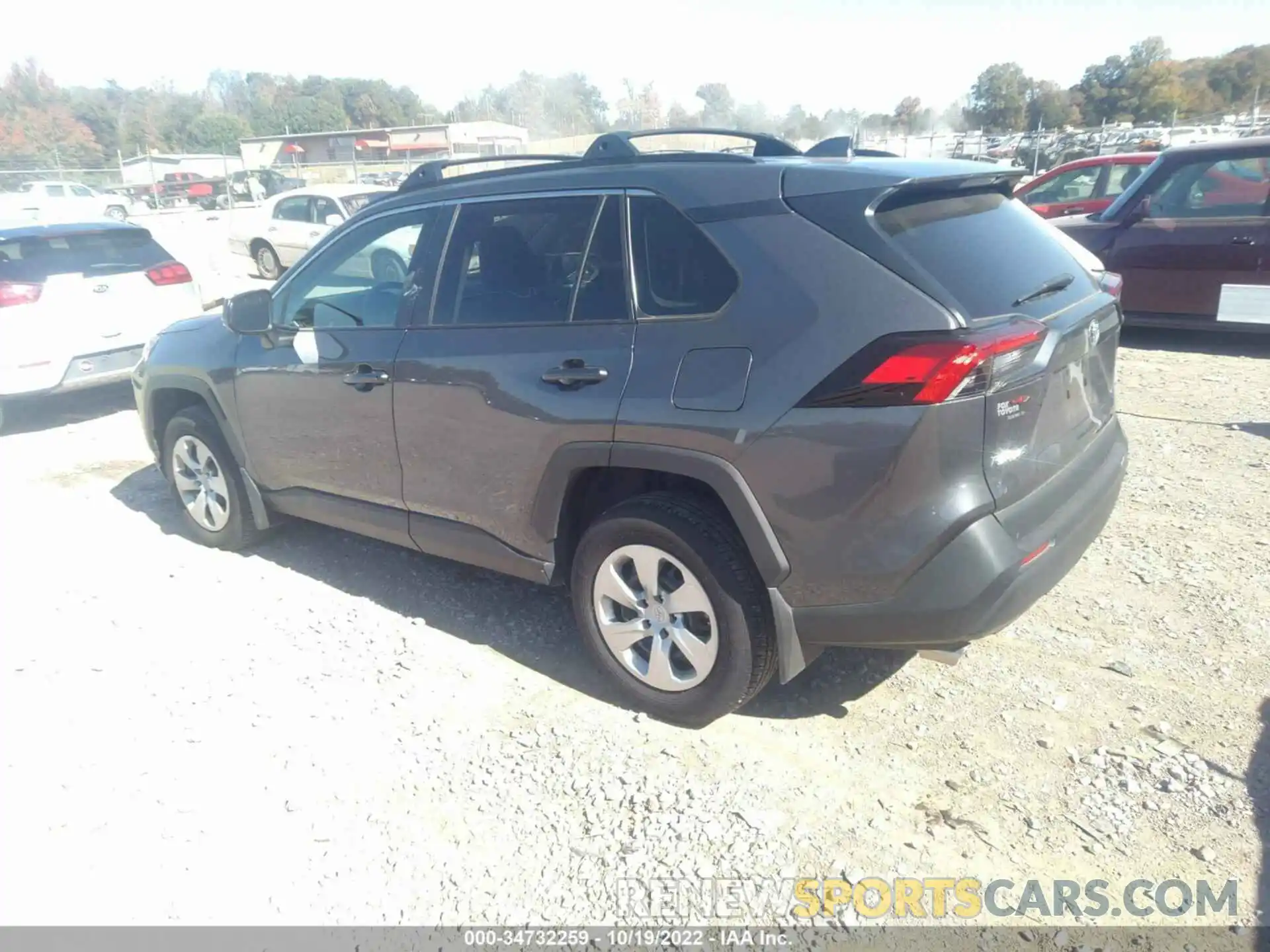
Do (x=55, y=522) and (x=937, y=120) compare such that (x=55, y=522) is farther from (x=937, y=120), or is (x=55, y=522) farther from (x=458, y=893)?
(x=937, y=120)

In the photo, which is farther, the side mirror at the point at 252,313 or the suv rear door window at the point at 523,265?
the side mirror at the point at 252,313

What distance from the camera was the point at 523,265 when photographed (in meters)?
3.54

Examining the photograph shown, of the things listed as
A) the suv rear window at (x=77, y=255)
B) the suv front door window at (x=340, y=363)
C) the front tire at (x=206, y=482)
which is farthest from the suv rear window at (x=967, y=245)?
the suv rear window at (x=77, y=255)

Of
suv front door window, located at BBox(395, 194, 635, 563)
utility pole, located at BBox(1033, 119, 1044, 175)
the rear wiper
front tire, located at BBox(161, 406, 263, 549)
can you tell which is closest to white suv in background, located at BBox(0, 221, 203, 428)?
front tire, located at BBox(161, 406, 263, 549)

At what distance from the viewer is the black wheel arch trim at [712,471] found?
285cm

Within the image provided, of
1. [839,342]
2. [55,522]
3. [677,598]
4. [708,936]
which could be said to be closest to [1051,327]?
[839,342]

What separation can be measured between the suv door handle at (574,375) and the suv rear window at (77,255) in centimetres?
601

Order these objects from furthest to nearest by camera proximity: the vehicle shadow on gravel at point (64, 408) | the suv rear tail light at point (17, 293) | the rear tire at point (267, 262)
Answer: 1. the rear tire at point (267, 262)
2. the vehicle shadow on gravel at point (64, 408)
3. the suv rear tail light at point (17, 293)

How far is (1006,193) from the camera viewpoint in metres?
3.35

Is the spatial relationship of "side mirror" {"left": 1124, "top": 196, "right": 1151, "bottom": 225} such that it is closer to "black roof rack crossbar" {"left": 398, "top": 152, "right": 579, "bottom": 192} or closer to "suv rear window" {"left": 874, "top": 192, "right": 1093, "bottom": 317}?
"suv rear window" {"left": 874, "top": 192, "right": 1093, "bottom": 317}

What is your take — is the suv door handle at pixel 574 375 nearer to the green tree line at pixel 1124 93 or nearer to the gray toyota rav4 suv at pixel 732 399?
the gray toyota rav4 suv at pixel 732 399

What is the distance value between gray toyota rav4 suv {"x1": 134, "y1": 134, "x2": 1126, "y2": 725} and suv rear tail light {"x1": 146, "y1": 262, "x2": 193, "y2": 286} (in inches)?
190

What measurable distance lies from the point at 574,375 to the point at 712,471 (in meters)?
0.63

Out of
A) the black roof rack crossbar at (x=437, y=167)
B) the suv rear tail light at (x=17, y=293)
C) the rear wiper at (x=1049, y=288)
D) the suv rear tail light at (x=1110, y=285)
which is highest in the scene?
the black roof rack crossbar at (x=437, y=167)
